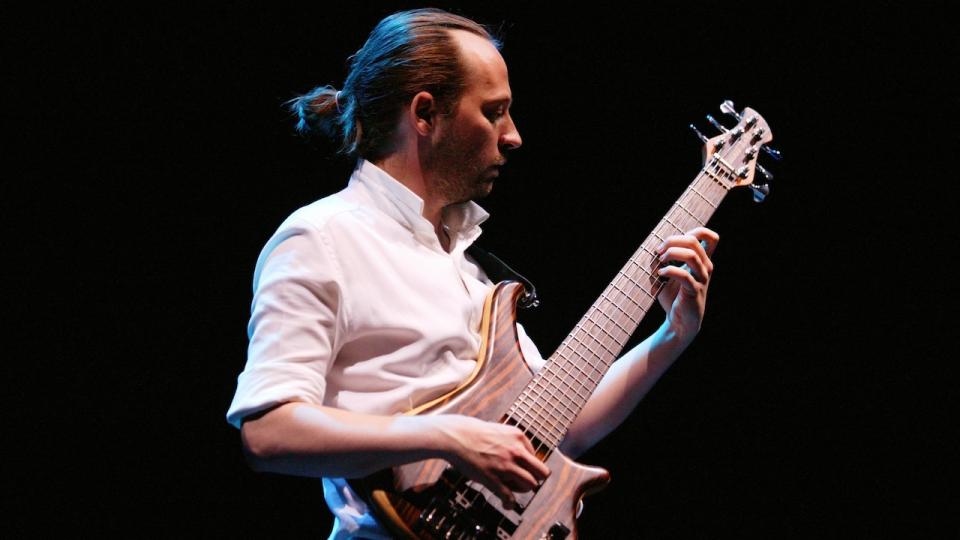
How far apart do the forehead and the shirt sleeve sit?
588mm

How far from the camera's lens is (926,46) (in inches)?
120

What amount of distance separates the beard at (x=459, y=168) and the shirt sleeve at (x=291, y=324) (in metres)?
0.44

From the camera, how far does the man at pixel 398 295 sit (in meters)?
1.40

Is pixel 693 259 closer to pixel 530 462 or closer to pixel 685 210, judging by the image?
pixel 685 210

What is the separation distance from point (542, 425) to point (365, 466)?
1.39 ft

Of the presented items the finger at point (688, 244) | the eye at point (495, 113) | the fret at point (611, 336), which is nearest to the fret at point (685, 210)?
the finger at point (688, 244)

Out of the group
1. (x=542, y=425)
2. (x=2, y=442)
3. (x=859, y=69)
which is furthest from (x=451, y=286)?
(x=859, y=69)

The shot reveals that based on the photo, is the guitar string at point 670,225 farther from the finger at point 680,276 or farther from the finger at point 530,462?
the finger at point 530,462

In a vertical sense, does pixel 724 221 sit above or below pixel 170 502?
above

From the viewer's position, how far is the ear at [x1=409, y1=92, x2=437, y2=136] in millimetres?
1888

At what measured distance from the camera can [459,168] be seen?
1924mm

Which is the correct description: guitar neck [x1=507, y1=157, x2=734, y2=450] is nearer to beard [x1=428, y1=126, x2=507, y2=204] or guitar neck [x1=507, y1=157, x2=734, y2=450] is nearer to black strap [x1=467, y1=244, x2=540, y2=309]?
black strap [x1=467, y1=244, x2=540, y2=309]

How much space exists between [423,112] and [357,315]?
583mm

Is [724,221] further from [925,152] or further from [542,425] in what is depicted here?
[542,425]
